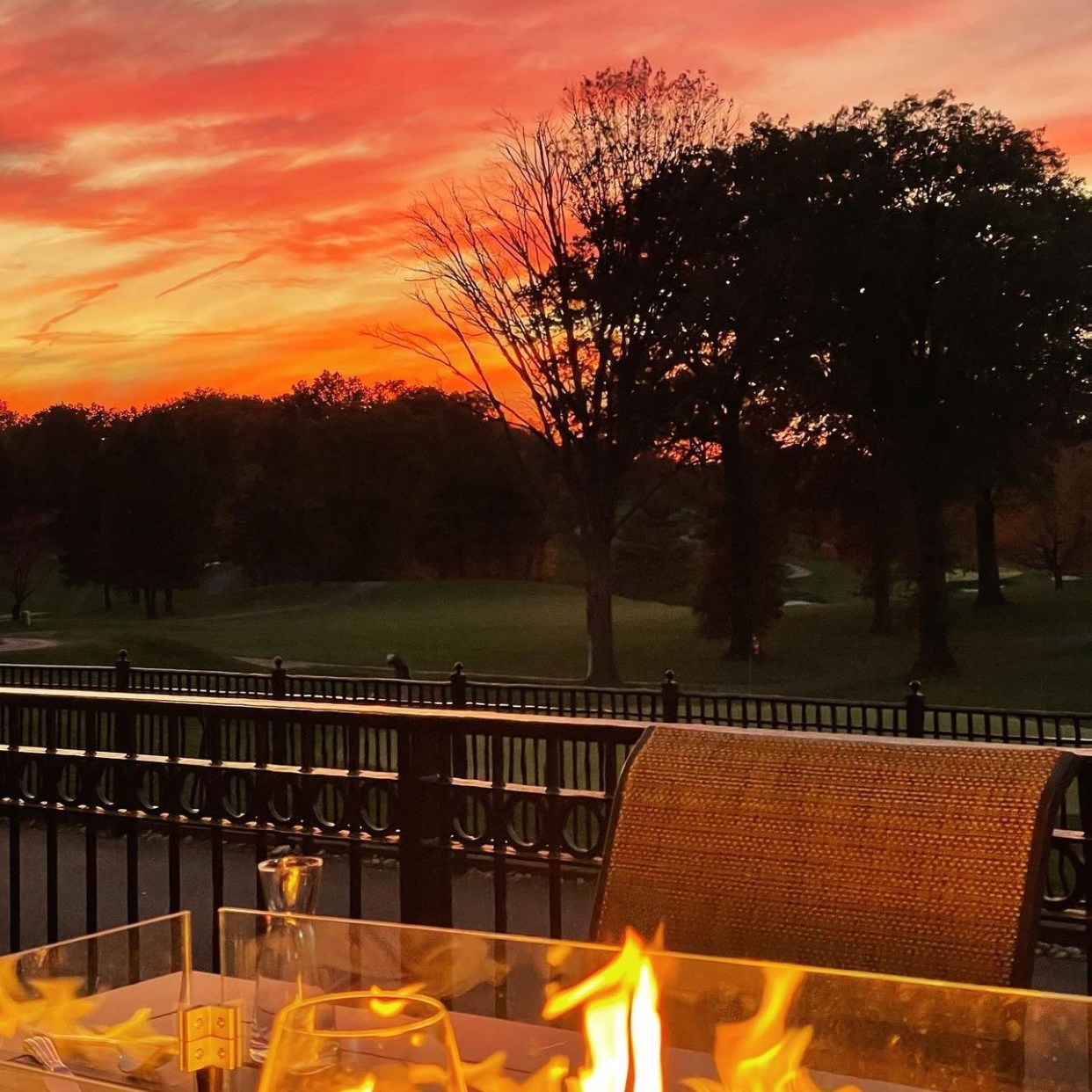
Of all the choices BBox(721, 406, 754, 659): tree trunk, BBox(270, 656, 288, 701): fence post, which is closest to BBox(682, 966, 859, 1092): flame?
BBox(270, 656, 288, 701): fence post

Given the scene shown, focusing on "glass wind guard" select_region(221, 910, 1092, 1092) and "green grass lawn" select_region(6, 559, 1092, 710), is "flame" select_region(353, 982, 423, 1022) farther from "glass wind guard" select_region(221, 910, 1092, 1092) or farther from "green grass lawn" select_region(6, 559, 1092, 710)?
"green grass lawn" select_region(6, 559, 1092, 710)

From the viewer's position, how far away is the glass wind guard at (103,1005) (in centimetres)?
180

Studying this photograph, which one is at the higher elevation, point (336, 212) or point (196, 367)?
point (336, 212)

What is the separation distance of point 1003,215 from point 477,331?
37.7 ft

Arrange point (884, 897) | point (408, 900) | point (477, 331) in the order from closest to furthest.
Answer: point (884, 897) < point (408, 900) < point (477, 331)

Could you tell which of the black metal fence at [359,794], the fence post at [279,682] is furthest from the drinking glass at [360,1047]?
the fence post at [279,682]

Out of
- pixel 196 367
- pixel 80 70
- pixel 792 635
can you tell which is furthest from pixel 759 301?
pixel 196 367

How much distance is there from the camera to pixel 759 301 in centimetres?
3341

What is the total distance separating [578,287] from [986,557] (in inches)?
457

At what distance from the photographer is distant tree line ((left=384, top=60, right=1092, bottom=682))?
1265 inches

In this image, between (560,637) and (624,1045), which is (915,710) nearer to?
(624,1045)

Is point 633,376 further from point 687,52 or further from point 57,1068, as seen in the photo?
point 57,1068

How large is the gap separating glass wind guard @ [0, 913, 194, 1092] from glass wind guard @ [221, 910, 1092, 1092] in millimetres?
132

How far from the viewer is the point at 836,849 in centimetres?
247
